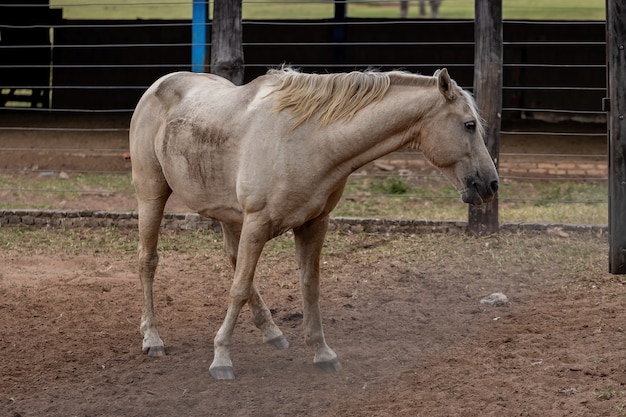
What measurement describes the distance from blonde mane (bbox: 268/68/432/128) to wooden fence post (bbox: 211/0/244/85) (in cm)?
385

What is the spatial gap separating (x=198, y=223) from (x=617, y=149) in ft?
13.4

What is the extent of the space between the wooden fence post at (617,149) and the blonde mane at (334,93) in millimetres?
2771

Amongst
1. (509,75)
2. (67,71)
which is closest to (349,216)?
(509,75)

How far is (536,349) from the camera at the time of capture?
5.34 m

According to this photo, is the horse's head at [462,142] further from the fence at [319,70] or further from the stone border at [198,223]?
the fence at [319,70]

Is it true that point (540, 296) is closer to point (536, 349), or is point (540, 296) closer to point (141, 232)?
point (536, 349)

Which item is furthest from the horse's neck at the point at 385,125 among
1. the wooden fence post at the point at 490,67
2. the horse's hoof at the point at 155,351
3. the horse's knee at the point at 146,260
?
the wooden fence post at the point at 490,67

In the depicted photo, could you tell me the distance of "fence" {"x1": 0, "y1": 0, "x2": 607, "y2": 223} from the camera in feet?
41.1

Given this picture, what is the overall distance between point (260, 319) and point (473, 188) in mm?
1710

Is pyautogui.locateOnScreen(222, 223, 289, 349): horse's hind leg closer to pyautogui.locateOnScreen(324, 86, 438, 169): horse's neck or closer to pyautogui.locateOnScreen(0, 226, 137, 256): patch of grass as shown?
pyautogui.locateOnScreen(324, 86, 438, 169): horse's neck

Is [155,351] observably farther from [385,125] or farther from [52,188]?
[52,188]

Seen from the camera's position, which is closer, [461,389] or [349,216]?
[461,389]

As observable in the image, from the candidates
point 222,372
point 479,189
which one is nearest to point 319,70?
point 222,372

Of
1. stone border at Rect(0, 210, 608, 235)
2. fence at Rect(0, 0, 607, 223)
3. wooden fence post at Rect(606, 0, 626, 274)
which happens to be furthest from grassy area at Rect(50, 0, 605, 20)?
wooden fence post at Rect(606, 0, 626, 274)
